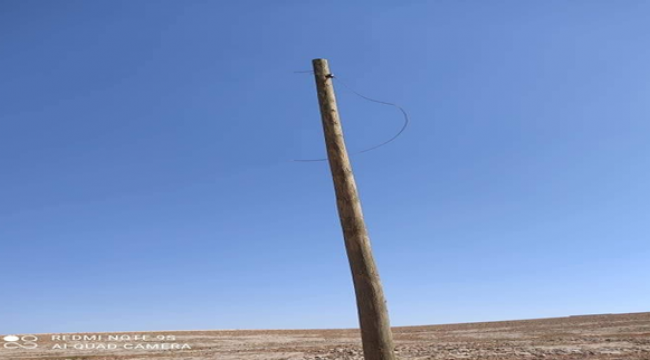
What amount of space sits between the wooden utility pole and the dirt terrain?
10.4 meters

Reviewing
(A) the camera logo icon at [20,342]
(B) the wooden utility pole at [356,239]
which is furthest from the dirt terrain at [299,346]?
(B) the wooden utility pole at [356,239]

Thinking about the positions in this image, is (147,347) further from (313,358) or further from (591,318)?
(591,318)

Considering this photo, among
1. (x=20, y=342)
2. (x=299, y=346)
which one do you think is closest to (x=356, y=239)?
(x=299, y=346)

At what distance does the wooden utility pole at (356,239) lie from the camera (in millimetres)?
5262

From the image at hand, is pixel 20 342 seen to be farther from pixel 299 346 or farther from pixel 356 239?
pixel 356 239

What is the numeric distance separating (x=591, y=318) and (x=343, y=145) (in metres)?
30.4

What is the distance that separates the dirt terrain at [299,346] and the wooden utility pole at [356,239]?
1042 cm

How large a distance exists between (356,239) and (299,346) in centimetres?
1642

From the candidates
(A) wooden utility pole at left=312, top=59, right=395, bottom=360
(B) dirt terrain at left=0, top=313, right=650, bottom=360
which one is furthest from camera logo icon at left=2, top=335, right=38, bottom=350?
(A) wooden utility pole at left=312, top=59, right=395, bottom=360

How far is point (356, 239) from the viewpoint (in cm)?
556

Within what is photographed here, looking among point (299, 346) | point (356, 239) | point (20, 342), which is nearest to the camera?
point (356, 239)

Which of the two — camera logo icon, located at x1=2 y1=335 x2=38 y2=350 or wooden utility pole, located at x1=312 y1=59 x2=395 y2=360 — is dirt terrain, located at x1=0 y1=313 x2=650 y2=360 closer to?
camera logo icon, located at x1=2 y1=335 x2=38 y2=350

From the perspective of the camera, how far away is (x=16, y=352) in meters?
19.0

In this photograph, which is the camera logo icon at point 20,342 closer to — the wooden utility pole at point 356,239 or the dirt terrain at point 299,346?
the dirt terrain at point 299,346
